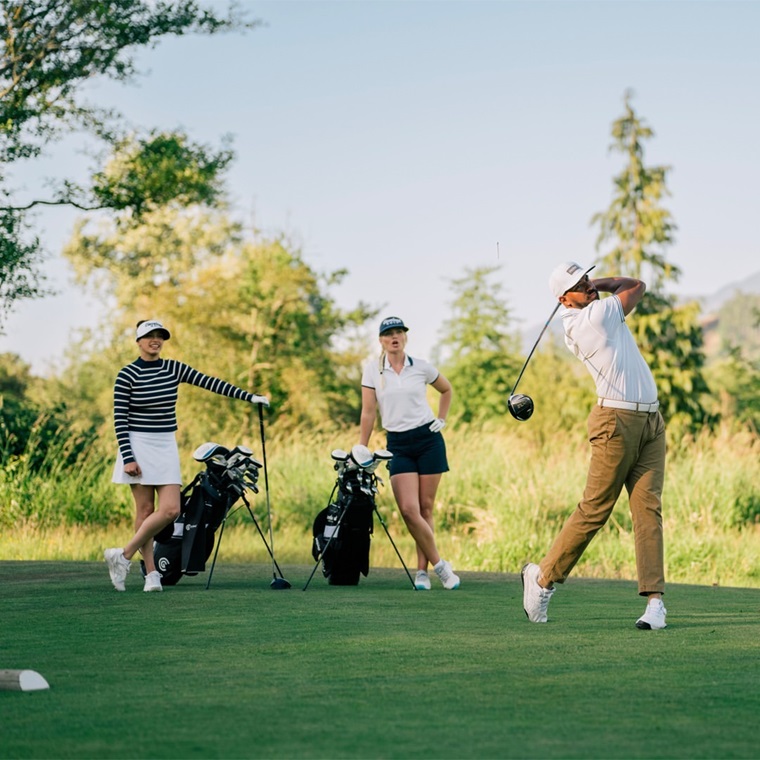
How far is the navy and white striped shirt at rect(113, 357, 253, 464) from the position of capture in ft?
33.2

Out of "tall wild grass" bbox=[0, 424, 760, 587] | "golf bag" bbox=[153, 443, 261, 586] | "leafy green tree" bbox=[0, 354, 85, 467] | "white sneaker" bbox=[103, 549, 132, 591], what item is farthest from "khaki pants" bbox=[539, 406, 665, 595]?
"leafy green tree" bbox=[0, 354, 85, 467]

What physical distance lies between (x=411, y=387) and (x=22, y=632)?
12.7ft

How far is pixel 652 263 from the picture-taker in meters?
38.2

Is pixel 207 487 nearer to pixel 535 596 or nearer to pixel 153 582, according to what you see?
pixel 153 582

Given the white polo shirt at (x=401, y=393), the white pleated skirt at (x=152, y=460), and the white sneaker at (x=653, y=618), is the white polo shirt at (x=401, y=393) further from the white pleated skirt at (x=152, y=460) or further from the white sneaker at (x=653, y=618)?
the white sneaker at (x=653, y=618)

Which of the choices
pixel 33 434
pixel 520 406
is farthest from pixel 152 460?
pixel 33 434

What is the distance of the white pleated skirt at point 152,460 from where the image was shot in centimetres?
1014

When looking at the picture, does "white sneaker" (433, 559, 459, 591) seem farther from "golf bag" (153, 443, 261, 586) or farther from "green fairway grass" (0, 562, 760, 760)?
"golf bag" (153, 443, 261, 586)

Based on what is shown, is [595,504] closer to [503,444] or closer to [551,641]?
[551,641]

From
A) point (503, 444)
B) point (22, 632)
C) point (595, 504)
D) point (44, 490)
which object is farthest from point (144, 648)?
point (503, 444)

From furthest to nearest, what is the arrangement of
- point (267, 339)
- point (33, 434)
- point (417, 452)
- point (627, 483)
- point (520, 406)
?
point (267, 339) → point (33, 434) → point (417, 452) → point (520, 406) → point (627, 483)

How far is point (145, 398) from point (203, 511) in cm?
100

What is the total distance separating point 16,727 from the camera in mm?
4941

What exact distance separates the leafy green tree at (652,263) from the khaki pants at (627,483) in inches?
1180
